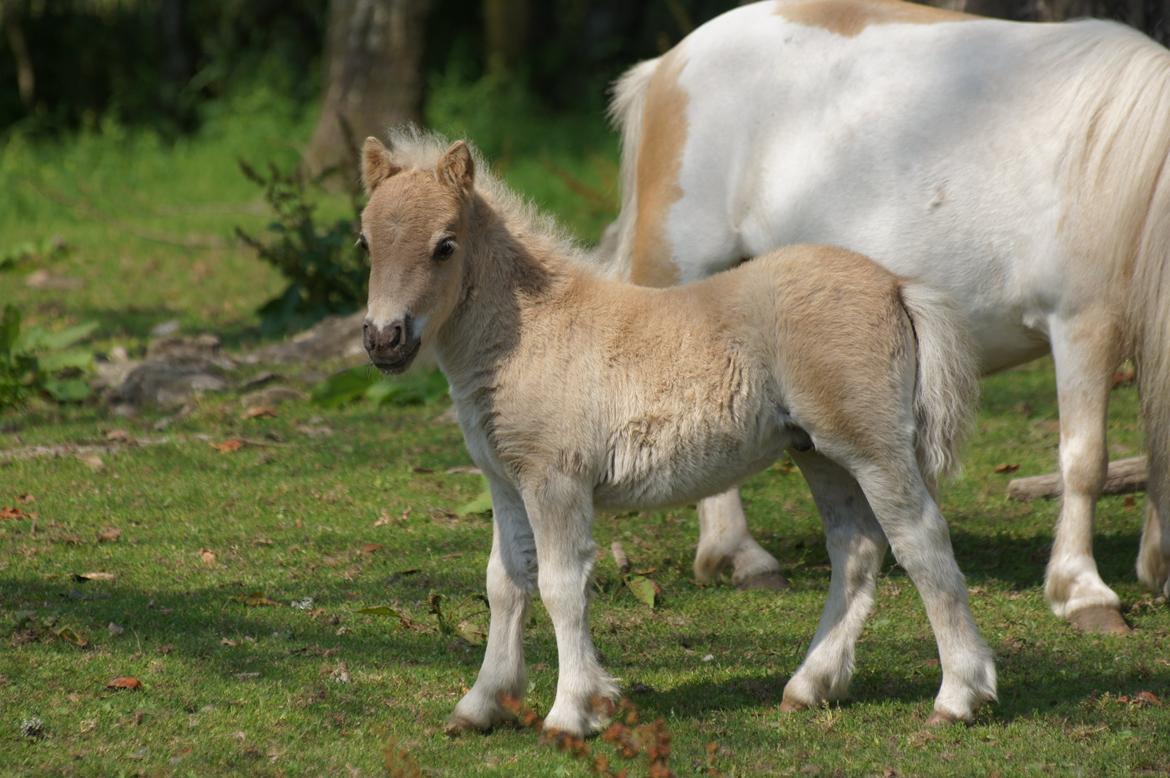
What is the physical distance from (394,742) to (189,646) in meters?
1.14

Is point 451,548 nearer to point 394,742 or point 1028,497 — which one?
point 394,742

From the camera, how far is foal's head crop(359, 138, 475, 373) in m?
4.25

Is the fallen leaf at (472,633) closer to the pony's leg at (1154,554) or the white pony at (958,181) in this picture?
the white pony at (958,181)

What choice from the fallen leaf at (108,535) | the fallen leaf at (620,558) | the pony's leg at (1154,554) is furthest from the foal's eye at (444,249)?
the pony's leg at (1154,554)

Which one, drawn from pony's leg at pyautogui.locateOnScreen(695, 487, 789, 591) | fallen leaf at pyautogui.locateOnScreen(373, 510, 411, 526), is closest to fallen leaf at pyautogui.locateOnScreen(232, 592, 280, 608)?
fallen leaf at pyautogui.locateOnScreen(373, 510, 411, 526)

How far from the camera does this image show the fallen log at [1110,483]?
23.4ft

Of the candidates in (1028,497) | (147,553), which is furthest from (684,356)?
(1028,497)

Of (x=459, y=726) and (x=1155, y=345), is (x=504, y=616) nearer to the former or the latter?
(x=459, y=726)

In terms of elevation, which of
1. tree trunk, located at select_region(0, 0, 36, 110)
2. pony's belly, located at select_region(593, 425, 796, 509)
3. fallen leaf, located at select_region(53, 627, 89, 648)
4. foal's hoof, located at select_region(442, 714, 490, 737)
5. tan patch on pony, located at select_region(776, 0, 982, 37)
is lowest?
tree trunk, located at select_region(0, 0, 36, 110)

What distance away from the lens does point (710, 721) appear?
15.3 feet

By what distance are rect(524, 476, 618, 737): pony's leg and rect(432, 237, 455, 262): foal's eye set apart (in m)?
0.76

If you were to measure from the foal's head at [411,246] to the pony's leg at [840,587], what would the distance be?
1.36 metres

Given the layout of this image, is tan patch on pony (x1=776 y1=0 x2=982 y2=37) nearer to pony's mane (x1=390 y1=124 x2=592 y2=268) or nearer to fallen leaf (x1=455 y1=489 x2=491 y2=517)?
pony's mane (x1=390 y1=124 x2=592 y2=268)

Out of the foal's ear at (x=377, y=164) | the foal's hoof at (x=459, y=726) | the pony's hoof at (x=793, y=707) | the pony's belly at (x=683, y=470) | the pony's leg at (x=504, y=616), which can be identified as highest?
the foal's ear at (x=377, y=164)
